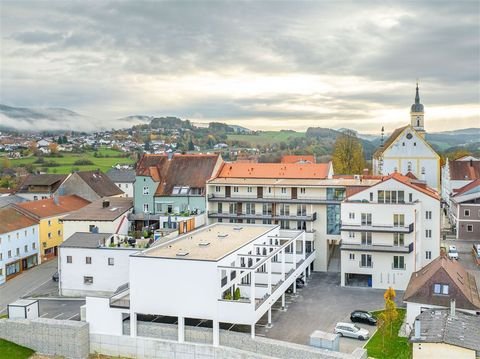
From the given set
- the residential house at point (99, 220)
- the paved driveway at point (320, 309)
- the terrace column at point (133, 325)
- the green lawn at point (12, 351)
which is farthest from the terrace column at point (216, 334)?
the residential house at point (99, 220)

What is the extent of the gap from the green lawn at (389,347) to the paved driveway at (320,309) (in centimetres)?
80

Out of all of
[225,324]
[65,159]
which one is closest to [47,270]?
[225,324]

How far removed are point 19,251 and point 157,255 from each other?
23919mm

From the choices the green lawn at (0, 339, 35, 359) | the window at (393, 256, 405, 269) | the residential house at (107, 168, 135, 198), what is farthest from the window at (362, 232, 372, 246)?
the residential house at (107, 168, 135, 198)

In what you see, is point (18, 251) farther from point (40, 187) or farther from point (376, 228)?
point (376, 228)

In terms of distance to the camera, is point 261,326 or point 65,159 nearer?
point 261,326

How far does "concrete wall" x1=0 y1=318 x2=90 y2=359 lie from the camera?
1359 inches

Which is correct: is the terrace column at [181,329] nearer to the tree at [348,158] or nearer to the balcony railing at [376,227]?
the balcony railing at [376,227]

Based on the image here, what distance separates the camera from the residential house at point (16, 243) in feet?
163

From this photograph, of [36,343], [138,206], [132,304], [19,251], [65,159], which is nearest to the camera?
[132,304]

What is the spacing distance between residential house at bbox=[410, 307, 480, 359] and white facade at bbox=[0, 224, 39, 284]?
3597 cm

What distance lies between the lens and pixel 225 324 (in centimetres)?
3397

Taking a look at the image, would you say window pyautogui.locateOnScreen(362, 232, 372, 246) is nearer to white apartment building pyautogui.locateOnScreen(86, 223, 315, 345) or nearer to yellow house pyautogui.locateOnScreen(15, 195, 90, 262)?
white apartment building pyautogui.locateOnScreen(86, 223, 315, 345)

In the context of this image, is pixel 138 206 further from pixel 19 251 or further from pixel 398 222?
pixel 398 222
